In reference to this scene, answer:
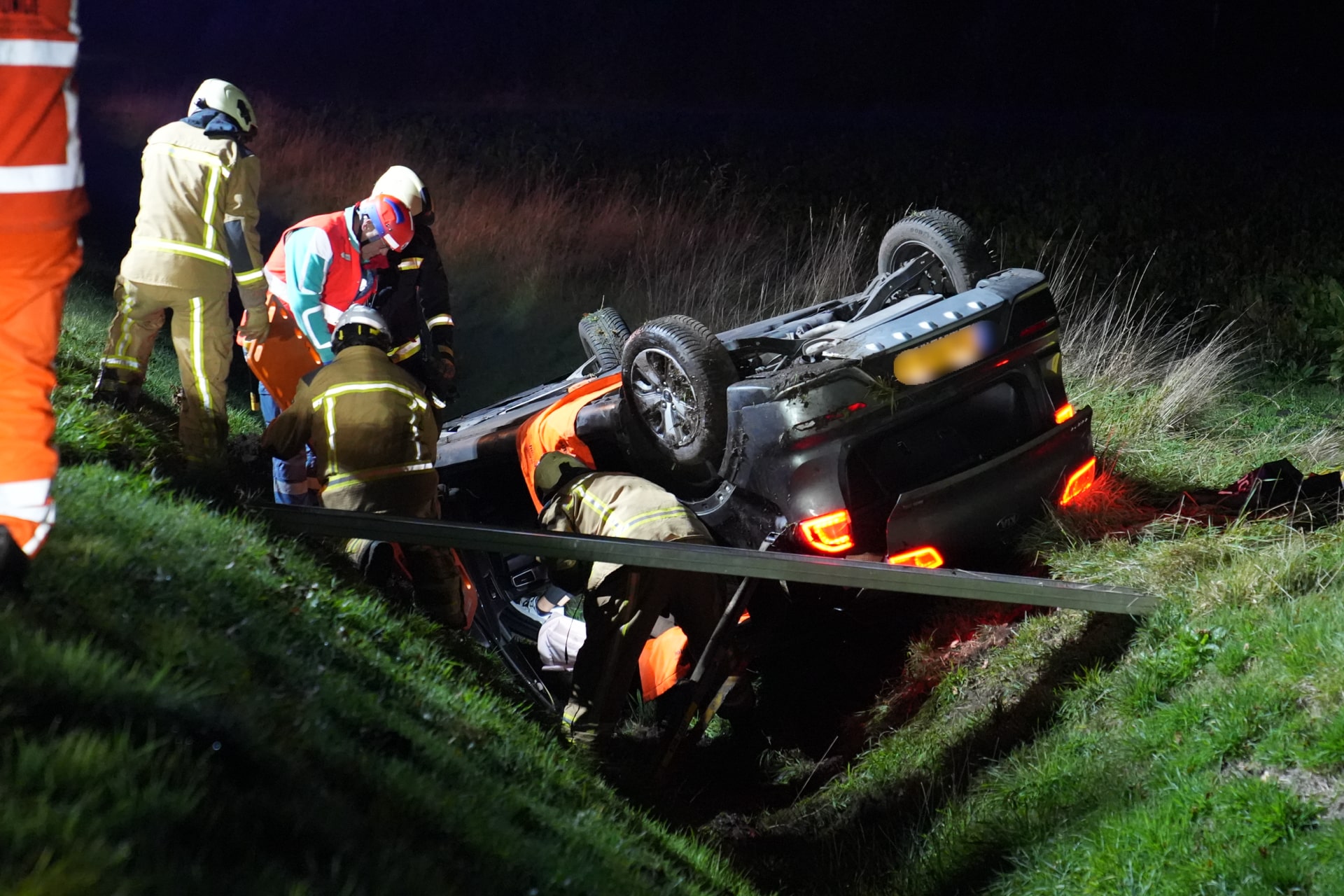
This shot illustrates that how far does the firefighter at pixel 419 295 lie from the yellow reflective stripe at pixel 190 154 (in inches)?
42.5

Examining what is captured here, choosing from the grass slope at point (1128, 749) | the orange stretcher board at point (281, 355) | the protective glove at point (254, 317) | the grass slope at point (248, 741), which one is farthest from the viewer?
the orange stretcher board at point (281, 355)

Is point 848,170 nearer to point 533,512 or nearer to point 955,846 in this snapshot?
point 533,512

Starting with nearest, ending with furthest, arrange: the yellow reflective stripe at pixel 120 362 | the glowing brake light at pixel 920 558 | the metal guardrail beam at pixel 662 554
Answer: the metal guardrail beam at pixel 662 554
the glowing brake light at pixel 920 558
the yellow reflective stripe at pixel 120 362

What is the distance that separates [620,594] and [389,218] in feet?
9.33

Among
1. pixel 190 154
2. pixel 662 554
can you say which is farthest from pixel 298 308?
pixel 662 554

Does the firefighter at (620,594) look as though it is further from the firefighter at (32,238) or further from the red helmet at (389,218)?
the firefighter at (32,238)

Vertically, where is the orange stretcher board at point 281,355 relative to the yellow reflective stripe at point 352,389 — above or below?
below

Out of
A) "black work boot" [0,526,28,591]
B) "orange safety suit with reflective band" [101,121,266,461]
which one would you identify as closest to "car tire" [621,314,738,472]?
"orange safety suit with reflective band" [101,121,266,461]

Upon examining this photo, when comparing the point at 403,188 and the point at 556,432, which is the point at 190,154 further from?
the point at 556,432

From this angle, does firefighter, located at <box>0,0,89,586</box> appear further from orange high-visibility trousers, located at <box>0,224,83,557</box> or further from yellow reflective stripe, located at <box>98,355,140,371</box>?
yellow reflective stripe, located at <box>98,355,140,371</box>

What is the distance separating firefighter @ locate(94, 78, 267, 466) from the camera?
18.2 feet

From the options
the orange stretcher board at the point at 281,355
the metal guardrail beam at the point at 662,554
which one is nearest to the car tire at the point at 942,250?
the metal guardrail beam at the point at 662,554

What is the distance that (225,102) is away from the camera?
18.8 feet

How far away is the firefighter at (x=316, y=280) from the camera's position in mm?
6316
